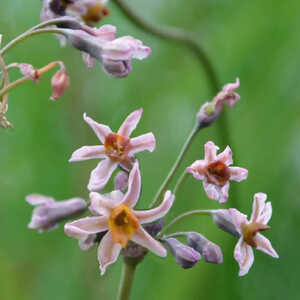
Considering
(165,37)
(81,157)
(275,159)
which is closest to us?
(81,157)

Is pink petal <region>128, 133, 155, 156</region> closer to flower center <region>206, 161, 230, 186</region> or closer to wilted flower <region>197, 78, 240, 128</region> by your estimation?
flower center <region>206, 161, 230, 186</region>

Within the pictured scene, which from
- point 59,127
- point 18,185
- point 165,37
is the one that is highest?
point 165,37

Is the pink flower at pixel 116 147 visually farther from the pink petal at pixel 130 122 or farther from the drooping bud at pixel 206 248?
the drooping bud at pixel 206 248

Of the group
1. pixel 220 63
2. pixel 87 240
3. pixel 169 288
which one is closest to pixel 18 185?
pixel 169 288

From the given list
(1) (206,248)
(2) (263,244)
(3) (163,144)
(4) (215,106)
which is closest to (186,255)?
(1) (206,248)

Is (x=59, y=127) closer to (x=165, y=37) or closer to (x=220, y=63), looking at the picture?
(x=220, y=63)

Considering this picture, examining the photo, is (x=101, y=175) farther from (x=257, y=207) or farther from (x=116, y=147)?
(x=257, y=207)

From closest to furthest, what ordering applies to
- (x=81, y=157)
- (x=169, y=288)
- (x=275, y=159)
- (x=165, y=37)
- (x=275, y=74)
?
(x=81, y=157), (x=165, y=37), (x=169, y=288), (x=275, y=159), (x=275, y=74)
